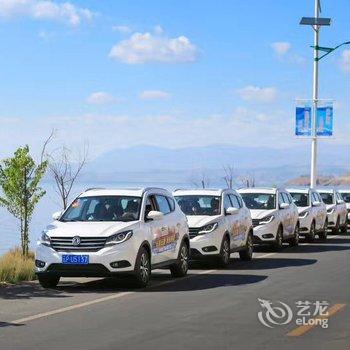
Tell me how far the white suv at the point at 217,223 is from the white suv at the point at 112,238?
1.78m

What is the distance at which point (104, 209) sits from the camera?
1440cm

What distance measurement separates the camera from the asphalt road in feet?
28.6

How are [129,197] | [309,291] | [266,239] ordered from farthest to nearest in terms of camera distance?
1. [266,239]
2. [129,197]
3. [309,291]

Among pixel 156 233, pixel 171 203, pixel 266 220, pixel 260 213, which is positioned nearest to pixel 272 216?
pixel 266 220

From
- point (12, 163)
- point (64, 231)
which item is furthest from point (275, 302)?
point (12, 163)

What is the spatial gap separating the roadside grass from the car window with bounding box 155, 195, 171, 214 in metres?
2.71

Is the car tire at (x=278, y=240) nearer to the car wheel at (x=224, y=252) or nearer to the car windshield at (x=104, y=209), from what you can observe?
the car wheel at (x=224, y=252)

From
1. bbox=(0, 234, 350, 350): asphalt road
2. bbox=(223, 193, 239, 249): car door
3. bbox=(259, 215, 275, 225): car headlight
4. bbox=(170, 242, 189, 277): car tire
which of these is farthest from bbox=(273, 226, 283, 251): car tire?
bbox=(170, 242, 189, 277): car tire

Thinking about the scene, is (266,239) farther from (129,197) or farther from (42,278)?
(42,278)

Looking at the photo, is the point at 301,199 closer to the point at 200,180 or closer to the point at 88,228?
the point at 200,180

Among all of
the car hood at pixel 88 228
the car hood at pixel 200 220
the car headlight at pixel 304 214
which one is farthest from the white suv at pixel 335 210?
the car hood at pixel 88 228

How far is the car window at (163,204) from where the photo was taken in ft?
49.5

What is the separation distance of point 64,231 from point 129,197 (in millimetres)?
1575

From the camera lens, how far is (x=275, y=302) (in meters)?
11.7
